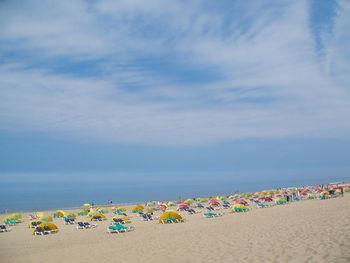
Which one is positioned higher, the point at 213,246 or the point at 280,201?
the point at 213,246

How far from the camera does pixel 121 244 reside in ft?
45.3

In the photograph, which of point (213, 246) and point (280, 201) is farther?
point (280, 201)

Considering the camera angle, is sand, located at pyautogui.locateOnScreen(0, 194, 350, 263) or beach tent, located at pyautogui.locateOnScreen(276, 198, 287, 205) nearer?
sand, located at pyautogui.locateOnScreen(0, 194, 350, 263)

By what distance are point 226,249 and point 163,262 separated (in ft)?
8.02

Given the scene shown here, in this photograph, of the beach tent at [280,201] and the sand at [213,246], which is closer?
the sand at [213,246]

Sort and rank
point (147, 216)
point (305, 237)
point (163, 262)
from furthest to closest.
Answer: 1. point (147, 216)
2. point (305, 237)
3. point (163, 262)

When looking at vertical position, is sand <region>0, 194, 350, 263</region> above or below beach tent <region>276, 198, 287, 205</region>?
above

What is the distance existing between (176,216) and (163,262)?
37.6ft

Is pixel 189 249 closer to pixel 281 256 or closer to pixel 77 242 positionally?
pixel 281 256

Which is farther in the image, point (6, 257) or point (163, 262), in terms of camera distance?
point (6, 257)

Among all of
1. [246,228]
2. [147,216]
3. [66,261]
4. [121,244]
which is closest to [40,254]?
[66,261]

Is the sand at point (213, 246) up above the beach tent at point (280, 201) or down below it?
above

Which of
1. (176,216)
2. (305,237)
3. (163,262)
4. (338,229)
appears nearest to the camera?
(163,262)

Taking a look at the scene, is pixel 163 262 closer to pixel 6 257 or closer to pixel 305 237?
pixel 305 237
